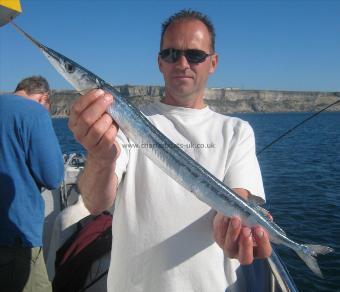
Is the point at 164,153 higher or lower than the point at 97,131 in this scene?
lower

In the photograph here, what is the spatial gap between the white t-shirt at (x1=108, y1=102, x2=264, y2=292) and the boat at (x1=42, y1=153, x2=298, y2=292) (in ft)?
1.96

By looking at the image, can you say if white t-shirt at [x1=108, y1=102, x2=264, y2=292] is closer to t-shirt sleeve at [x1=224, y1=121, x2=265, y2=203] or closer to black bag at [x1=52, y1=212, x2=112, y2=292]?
t-shirt sleeve at [x1=224, y1=121, x2=265, y2=203]

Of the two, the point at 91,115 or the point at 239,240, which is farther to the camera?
the point at 239,240

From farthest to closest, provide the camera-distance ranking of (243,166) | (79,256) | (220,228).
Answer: (79,256) < (243,166) < (220,228)

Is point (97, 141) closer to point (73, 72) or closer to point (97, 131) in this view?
point (97, 131)

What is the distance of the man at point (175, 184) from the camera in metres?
2.70

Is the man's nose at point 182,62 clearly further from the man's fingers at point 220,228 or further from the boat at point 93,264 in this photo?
the boat at point 93,264

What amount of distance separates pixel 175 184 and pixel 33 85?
2793mm

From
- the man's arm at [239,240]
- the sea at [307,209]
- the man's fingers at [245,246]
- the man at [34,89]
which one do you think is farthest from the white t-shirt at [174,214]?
the sea at [307,209]

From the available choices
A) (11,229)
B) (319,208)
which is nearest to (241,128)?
(11,229)

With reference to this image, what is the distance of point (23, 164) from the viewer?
12.4 ft

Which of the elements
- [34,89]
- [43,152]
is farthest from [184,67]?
[34,89]

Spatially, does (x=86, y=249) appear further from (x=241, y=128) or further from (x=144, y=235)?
(x=241, y=128)

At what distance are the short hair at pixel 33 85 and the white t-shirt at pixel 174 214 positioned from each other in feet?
7.09
